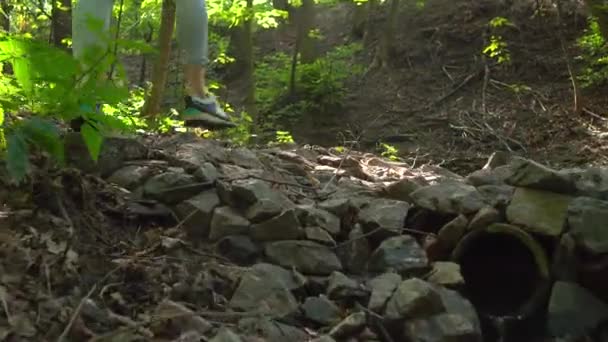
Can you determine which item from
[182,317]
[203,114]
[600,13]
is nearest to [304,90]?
[600,13]

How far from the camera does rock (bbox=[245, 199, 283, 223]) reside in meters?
3.12

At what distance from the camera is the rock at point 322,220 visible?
326 cm

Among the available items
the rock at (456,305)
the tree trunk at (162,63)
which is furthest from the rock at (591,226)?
the tree trunk at (162,63)

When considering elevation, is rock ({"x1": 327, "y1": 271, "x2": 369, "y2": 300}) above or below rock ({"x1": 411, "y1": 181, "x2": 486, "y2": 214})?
below

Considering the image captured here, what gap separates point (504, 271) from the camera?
4004mm

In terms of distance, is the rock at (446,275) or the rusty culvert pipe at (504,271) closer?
the rock at (446,275)

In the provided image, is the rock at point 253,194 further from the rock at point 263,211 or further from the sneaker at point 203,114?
the sneaker at point 203,114

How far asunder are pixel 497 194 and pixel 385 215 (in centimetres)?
78

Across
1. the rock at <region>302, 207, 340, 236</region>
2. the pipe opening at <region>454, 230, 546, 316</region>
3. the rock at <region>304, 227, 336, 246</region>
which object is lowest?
the pipe opening at <region>454, 230, 546, 316</region>

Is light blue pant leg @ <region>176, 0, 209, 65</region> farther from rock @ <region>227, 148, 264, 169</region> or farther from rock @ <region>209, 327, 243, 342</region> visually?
rock @ <region>209, 327, 243, 342</region>

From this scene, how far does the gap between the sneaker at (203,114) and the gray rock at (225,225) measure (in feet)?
2.64

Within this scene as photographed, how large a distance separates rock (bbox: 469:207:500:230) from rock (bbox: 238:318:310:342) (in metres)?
1.47

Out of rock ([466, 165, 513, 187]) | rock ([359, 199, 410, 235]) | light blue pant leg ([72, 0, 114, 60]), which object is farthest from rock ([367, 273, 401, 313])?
light blue pant leg ([72, 0, 114, 60])

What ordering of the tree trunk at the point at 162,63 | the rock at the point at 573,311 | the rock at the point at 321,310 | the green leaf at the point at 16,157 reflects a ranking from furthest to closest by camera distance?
the tree trunk at the point at 162,63, the rock at the point at 573,311, the rock at the point at 321,310, the green leaf at the point at 16,157
